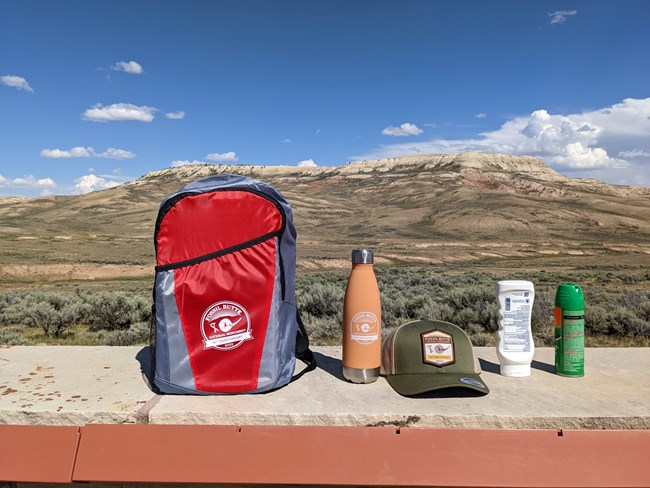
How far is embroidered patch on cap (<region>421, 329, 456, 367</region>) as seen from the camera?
2367mm

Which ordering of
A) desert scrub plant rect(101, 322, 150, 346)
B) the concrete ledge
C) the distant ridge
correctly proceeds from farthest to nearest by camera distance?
the distant ridge → desert scrub plant rect(101, 322, 150, 346) → the concrete ledge

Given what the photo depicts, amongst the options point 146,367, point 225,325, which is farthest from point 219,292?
point 146,367

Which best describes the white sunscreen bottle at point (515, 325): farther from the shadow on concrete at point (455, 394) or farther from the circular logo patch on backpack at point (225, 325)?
the circular logo patch on backpack at point (225, 325)

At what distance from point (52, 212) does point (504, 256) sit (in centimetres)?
8900

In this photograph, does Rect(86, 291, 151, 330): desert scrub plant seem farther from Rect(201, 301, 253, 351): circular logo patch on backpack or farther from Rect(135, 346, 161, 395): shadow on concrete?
Rect(201, 301, 253, 351): circular logo patch on backpack

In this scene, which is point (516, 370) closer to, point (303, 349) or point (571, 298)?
point (571, 298)

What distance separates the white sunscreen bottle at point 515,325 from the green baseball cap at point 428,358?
0.24 metres

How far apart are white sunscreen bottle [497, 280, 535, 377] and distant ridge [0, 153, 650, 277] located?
36.1 metres

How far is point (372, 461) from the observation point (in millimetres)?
1971


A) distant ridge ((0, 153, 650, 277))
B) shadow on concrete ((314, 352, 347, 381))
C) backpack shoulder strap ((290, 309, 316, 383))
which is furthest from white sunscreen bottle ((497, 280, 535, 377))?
distant ridge ((0, 153, 650, 277))

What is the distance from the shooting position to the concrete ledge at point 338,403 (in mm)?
2021

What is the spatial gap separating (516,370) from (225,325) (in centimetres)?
148

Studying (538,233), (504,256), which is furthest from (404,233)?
(504,256)

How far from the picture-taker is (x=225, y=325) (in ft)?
7.66
